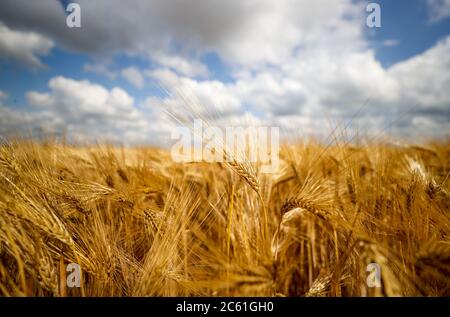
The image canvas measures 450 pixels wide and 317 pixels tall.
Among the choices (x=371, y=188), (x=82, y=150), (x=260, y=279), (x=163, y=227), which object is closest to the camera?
(x=260, y=279)

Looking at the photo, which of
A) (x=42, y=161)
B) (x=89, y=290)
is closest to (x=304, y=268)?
(x=89, y=290)

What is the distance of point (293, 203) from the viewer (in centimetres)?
106

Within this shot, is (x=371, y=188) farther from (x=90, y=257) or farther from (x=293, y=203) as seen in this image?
(x=90, y=257)

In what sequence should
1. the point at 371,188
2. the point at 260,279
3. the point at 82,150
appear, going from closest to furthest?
the point at 260,279, the point at 371,188, the point at 82,150

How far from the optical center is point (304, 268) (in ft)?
5.18

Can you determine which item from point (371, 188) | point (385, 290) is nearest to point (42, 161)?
point (385, 290)

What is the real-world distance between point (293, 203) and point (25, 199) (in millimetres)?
1066

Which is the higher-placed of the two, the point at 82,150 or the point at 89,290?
the point at 82,150

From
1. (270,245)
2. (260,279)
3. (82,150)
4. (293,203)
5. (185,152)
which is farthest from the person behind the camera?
(82,150)

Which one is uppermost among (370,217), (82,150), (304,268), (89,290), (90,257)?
(82,150)

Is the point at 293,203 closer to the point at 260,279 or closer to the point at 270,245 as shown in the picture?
the point at 270,245

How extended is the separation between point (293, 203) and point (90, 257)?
864mm

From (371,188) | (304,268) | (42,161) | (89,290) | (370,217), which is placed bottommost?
(304,268)

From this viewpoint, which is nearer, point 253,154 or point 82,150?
point 253,154
